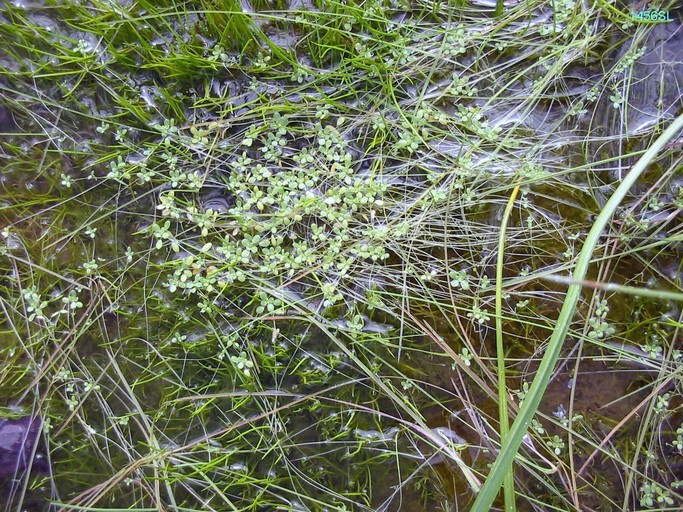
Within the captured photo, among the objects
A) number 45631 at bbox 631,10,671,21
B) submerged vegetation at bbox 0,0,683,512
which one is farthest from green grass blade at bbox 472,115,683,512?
number 45631 at bbox 631,10,671,21

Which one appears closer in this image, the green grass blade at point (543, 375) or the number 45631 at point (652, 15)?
the green grass blade at point (543, 375)

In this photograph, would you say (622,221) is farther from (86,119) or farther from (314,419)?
(86,119)

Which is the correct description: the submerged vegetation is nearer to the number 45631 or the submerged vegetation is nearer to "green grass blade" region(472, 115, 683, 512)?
the number 45631

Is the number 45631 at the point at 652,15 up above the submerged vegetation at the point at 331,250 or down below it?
above

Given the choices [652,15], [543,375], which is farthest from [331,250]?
[652,15]

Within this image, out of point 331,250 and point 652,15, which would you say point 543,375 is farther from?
point 652,15

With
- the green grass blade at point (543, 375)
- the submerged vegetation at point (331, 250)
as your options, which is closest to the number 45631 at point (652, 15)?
the submerged vegetation at point (331, 250)

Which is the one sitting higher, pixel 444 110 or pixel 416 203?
pixel 444 110

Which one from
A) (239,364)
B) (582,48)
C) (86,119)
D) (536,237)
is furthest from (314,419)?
(582,48)

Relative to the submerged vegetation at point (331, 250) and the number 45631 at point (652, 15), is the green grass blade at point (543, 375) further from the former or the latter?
the number 45631 at point (652, 15)
